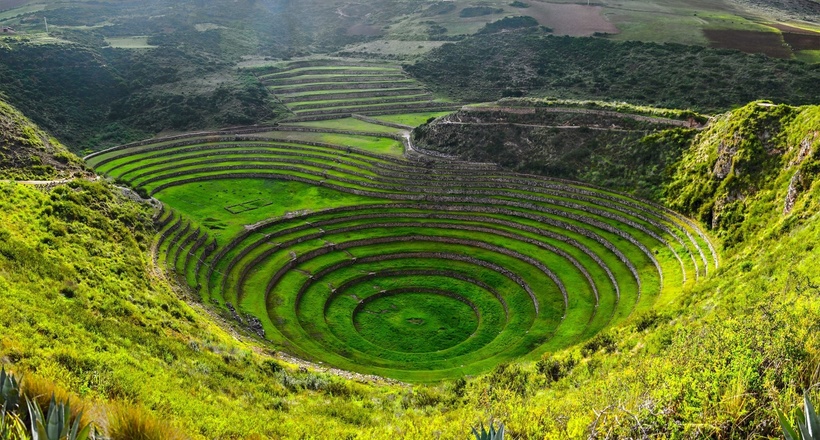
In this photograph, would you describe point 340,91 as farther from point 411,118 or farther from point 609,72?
point 609,72

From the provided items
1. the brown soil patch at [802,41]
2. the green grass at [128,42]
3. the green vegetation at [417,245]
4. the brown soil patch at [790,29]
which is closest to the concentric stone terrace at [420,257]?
the green vegetation at [417,245]

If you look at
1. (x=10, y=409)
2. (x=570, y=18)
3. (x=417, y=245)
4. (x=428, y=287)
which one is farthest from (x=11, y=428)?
(x=570, y=18)

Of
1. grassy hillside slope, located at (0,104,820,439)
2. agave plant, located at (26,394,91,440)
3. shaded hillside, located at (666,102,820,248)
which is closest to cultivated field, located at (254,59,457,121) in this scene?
shaded hillside, located at (666,102,820,248)

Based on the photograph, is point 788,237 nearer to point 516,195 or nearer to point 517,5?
point 516,195

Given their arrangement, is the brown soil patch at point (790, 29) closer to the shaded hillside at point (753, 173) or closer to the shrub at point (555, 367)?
the shaded hillside at point (753, 173)

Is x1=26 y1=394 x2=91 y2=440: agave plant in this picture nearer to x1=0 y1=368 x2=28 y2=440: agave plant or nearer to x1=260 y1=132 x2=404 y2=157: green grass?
x1=0 y1=368 x2=28 y2=440: agave plant

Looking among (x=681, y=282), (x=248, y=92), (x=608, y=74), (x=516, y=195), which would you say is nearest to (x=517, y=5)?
(x=608, y=74)
